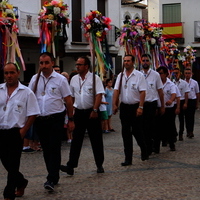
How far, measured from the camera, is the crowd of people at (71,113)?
676 cm

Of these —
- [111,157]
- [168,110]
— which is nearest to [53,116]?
[111,157]

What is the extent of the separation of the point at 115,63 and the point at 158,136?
25857 millimetres

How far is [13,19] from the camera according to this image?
15.2 meters

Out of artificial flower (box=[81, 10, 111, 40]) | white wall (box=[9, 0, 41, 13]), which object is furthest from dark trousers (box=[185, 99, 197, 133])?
white wall (box=[9, 0, 41, 13])

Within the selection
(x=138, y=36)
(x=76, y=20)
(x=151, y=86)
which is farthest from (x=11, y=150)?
(x=76, y=20)

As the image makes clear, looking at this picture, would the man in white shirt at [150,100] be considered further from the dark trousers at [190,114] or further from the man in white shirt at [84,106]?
the dark trousers at [190,114]

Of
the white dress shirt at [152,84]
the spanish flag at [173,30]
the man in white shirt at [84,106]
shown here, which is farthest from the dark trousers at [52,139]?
the spanish flag at [173,30]

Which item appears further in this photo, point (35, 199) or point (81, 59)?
point (81, 59)

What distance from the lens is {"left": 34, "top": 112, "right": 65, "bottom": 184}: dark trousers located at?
7676mm

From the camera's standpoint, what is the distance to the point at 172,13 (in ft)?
147

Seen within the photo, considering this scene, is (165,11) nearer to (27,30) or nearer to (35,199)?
(27,30)

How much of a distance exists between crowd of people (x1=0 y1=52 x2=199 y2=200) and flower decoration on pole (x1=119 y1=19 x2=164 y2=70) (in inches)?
338

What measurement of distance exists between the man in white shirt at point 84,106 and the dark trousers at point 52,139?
3.28 ft

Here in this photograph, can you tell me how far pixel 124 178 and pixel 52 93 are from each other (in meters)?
1.78
